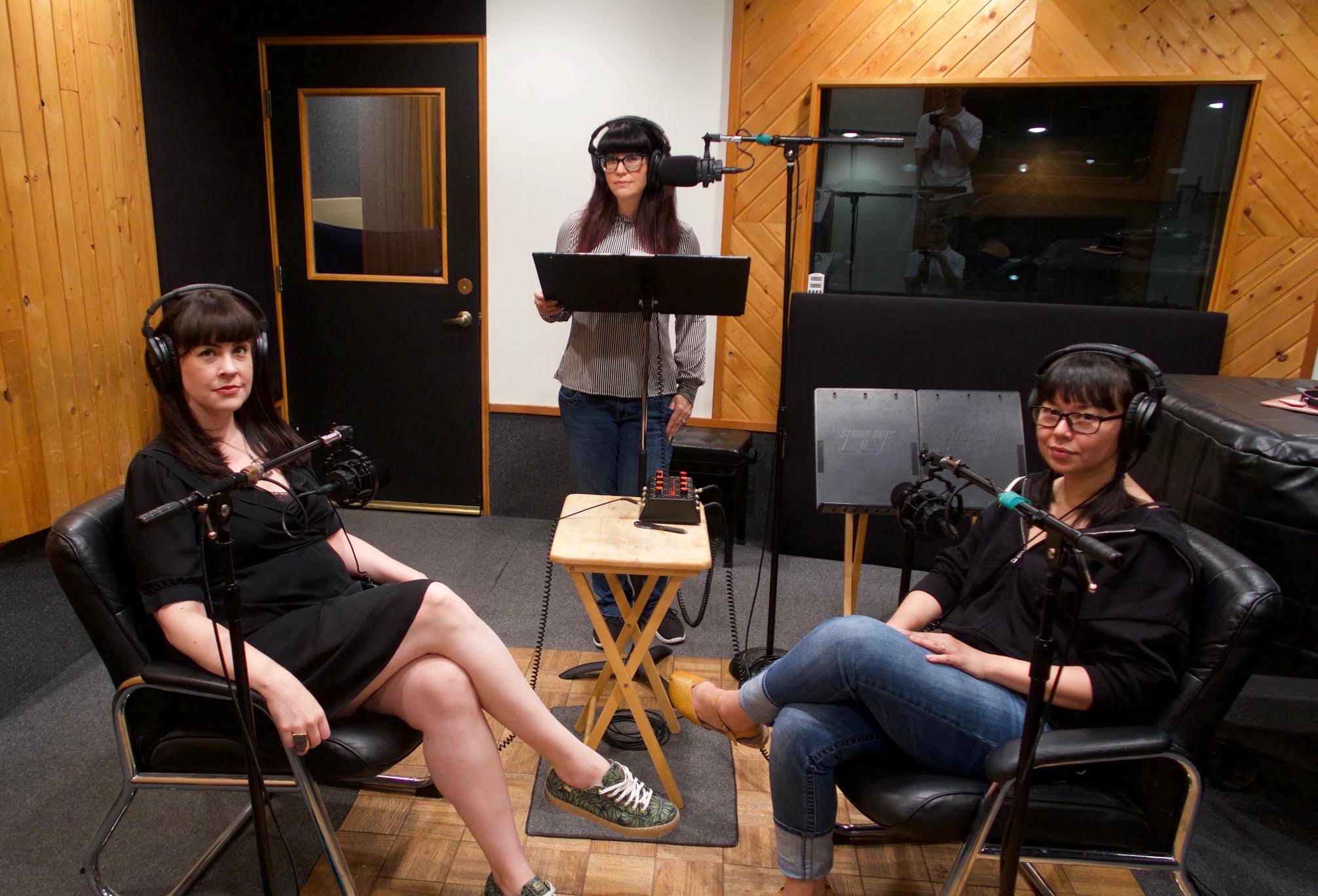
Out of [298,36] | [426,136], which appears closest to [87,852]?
[426,136]

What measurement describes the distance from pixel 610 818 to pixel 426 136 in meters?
3.18

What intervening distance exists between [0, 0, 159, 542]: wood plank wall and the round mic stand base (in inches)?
86.2

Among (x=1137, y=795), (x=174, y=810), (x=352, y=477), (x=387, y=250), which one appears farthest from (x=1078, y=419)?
(x=387, y=250)

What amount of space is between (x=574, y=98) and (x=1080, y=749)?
326 centimetres

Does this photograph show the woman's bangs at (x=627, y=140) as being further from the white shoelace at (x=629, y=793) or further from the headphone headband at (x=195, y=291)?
the white shoelace at (x=629, y=793)

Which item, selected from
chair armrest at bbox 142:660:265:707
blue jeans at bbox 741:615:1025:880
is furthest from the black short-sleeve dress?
blue jeans at bbox 741:615:1025:880

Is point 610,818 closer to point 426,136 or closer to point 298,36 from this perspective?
point 426,136

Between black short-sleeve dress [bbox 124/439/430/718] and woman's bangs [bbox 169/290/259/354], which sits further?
woman's bangs [bbox 169/290/259/354]

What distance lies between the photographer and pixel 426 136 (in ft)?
12.7

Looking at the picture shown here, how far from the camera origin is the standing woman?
8.26 ft

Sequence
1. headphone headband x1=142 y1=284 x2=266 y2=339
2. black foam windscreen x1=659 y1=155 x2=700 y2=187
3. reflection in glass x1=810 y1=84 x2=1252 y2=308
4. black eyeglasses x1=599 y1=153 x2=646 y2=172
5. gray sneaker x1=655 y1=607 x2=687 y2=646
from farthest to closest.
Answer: reflection in glass x1=810 y1=84 x2=1252 y2=308 → gray sneaker x1=655 y1=607 x2=687 y2=646 → black eyeglasses x1=599 y1=153 x2=646 y2=172 → black foam windscreen x1=659 y1=155 x2=700 y2=187 → headphone headband x1=142 y1=284 x2=266 y2=339

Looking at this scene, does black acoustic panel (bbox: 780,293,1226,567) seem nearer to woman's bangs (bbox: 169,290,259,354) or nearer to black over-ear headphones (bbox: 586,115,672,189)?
black over-ear headphones (bbox: 586,115,672,189)

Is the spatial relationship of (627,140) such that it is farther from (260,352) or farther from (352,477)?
(352,477)

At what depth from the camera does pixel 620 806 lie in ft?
6.03
